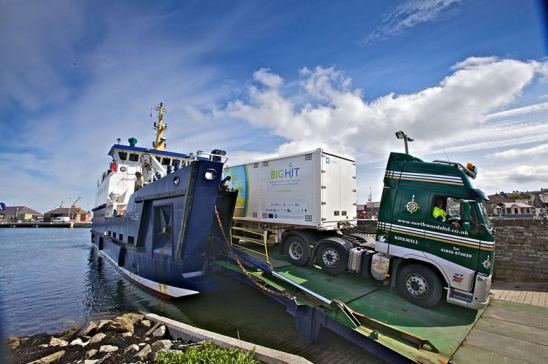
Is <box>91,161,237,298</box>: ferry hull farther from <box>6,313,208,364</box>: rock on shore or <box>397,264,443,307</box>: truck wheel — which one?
<box>397,264,443,307</box>: truck wheel

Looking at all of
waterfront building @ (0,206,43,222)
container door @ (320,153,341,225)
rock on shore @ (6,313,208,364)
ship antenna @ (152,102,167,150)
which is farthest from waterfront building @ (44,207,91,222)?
container door @ (320,153,341,225)

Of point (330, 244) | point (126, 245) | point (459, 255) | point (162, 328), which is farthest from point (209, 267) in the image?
point (459, 255)

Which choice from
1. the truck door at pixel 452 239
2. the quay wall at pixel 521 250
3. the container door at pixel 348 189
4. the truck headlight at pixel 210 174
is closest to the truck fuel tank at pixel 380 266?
the truck door at pixel 452 239

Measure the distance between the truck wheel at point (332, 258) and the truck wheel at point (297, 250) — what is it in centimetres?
35

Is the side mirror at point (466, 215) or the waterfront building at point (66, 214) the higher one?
the side mirror at point (466, 215)

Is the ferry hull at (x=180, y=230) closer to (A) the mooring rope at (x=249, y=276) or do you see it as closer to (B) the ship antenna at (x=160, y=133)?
(A) the mooring rope at (x=249, y=276)

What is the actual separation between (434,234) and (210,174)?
18.2 ft

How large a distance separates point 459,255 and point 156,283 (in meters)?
8.44

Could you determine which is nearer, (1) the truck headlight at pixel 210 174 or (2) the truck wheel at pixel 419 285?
(2) the truck wheel at pixel 419 285

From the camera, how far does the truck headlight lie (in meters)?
7.12

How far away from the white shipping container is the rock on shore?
12.7 ft

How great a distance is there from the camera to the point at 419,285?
5414 mm

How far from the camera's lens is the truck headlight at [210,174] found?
712 cm

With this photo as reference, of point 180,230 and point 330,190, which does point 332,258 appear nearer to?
point 330,190
